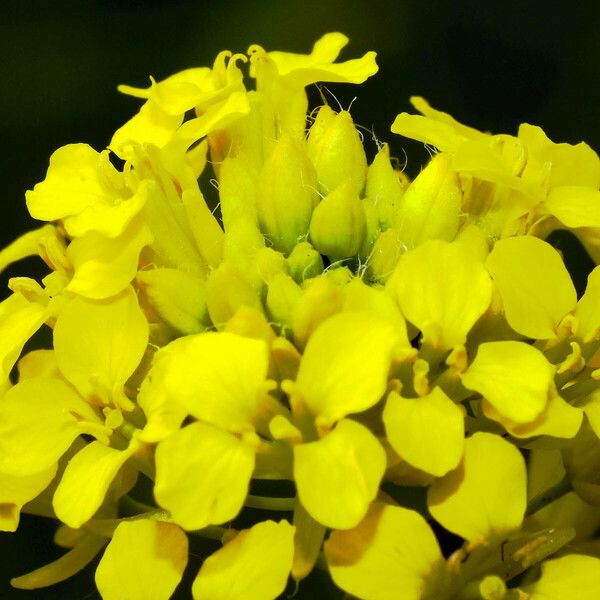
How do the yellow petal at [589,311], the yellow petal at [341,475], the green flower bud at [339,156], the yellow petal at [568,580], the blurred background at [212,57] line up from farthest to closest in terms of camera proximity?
the blurred background at [212,57] → the green flower bud at [339,156] → the yellow petal at [589,311] → the yellow petal at [568,580] → the yellow petal at [341,475]

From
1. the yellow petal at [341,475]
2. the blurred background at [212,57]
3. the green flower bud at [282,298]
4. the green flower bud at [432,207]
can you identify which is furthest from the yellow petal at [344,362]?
the blurred background at [212,57]

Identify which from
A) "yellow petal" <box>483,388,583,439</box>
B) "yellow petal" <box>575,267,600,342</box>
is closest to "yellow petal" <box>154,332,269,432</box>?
"yellow petal" <box>483,388,583,439</box>

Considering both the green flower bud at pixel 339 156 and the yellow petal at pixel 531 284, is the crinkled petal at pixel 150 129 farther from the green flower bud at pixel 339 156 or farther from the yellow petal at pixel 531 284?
the yellow petal at pixel 531 284

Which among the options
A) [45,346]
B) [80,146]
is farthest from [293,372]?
[45,346]

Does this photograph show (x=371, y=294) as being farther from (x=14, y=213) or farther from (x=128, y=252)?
(x=14, y=213)

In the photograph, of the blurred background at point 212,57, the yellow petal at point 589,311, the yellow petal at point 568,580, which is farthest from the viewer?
the blurred background at point 212,57

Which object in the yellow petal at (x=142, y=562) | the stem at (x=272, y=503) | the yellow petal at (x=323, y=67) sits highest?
the yellow petal at (x=323, y=67)

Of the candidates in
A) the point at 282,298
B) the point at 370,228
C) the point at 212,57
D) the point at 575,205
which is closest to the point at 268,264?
the point at 282,298
